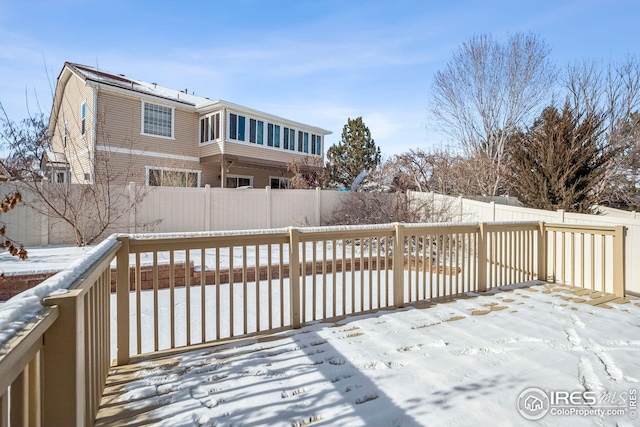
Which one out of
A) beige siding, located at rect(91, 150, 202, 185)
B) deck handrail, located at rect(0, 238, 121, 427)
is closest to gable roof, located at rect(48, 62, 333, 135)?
beige siding, located at rect(91, 150, 202, 185)

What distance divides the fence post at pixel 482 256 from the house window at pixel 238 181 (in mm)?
11626

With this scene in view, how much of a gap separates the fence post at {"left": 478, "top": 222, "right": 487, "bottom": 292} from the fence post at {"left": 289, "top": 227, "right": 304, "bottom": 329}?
91.3 inches

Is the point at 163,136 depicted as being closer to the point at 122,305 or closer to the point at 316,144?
the point at 316,144

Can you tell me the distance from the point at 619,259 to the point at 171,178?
405 inches

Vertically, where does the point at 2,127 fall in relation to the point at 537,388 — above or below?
above

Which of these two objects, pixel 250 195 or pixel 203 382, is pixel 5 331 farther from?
pixel 250 195

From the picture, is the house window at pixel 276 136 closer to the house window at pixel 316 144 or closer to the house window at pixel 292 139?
the house window at pixel 292 139

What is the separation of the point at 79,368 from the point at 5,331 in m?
0.43

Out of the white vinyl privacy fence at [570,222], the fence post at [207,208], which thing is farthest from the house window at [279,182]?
the white vinyl privacy fence at [570,222]

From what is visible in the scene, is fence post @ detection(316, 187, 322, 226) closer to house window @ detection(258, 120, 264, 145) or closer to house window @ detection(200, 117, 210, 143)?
house window @ detection(258, 120, 264, 145)

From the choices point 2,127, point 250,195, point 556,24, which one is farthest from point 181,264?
point 556,24

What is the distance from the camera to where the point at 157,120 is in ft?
39.2

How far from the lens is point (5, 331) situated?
2.54 ft

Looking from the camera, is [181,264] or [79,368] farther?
[181,264]
